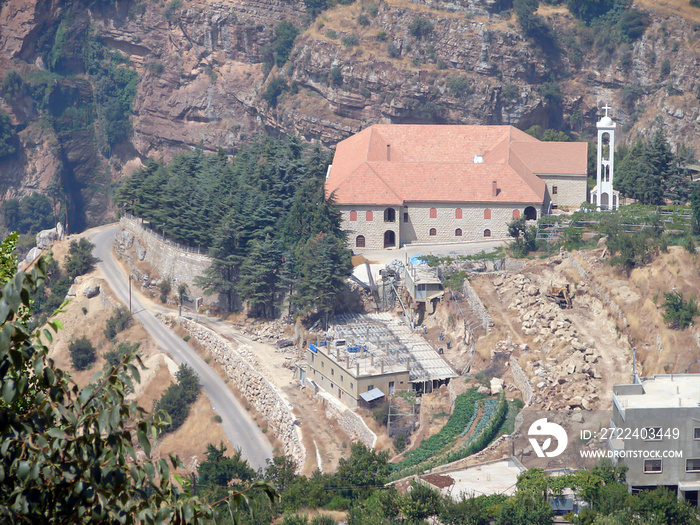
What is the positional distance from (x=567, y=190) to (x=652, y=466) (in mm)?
40148

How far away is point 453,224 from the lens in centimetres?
7325

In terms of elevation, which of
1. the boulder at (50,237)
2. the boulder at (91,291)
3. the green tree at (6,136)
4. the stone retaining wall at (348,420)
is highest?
the green tree at (6,136)

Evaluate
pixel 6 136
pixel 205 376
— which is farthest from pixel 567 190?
pixel 6 136

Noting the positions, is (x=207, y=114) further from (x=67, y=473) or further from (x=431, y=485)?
(x=67, y=473)

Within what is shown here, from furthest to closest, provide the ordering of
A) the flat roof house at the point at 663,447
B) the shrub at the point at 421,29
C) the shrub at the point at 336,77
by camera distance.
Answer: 1. the shrub at the point at 421,29
2. the shrub at the point at 336,77
3. the flat roof house at the point at 663,447

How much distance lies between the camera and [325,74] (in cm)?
11806

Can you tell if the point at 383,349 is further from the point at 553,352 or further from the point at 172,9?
the point at 172,9

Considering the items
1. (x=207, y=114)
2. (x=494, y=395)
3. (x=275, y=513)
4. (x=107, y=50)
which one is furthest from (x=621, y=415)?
(x=107, y=50)

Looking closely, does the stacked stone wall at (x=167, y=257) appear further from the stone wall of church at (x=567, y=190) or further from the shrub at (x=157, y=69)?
the shrub at (x=157, y=69)

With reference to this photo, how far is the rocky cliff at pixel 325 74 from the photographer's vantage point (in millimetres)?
115062

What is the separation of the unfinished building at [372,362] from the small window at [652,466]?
17.8 meters

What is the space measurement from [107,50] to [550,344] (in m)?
102

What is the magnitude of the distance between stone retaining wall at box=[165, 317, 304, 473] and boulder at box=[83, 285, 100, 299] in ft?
33.7

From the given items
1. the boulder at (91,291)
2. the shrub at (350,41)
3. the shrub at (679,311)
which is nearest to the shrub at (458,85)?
the shrub at (350,41)
